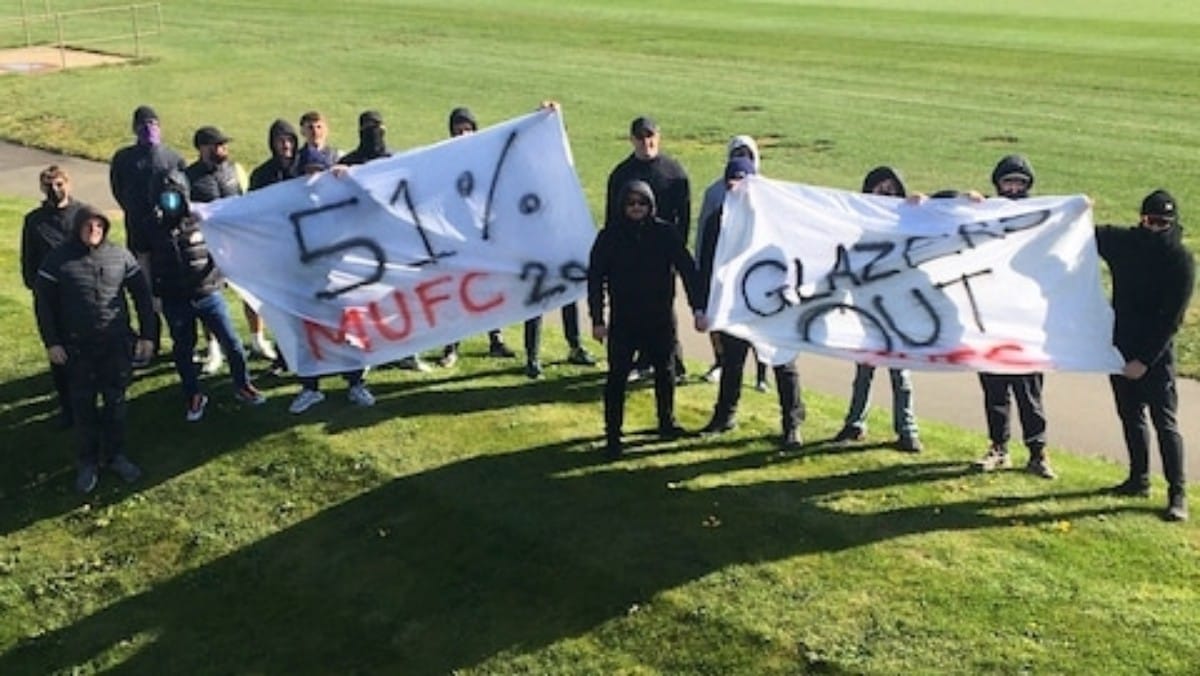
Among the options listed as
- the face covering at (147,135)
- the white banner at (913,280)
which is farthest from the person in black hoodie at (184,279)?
the white banner at (913,280)

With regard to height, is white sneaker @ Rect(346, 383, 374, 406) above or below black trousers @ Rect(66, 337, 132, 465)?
below

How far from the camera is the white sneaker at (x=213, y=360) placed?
1209cm

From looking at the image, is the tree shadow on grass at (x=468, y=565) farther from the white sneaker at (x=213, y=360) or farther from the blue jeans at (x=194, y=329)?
the white sneaker at (x=213, y=360)

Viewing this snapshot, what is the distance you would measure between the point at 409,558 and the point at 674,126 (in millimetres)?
17699

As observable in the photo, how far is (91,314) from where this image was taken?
31.3 ft

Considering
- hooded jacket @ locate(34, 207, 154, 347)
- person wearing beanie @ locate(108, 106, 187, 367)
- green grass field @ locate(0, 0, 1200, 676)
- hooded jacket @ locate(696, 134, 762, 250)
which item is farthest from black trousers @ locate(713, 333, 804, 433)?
person wearing beanie @ locate(108, 106, 187, 367)

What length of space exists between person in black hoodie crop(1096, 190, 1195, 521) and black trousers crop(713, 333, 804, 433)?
2.28 metres

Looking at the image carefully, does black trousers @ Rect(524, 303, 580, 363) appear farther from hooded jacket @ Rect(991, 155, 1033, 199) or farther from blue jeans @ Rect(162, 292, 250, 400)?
hooded jacket @ Rect(991, 155, 1033, 199)

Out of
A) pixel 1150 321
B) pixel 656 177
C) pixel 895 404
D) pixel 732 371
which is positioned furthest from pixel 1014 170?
pixel 656 177

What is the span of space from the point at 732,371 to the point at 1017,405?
2098 millimetres

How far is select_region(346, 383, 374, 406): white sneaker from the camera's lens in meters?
11.2

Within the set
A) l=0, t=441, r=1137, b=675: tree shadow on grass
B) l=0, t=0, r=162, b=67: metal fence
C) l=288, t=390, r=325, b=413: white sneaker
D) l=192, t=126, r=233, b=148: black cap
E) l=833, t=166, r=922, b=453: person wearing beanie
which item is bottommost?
l=0, t=441, r=1137, b=675: tree shadow on grass

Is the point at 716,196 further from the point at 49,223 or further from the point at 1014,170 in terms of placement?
the point at 49,223

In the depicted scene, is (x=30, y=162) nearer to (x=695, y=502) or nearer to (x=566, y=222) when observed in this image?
(x=566, y=222)
